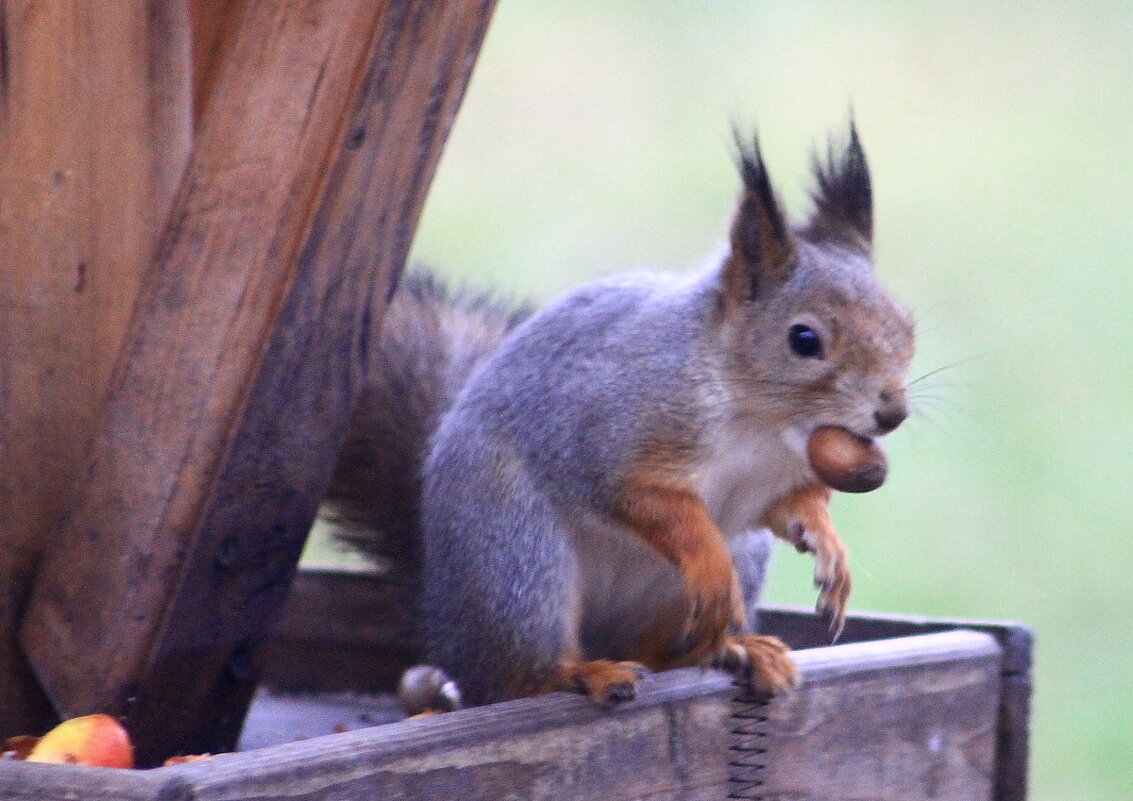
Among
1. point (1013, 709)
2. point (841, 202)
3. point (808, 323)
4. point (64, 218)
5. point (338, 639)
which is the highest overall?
point (841, 202)

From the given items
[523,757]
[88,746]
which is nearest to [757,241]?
[523,757]

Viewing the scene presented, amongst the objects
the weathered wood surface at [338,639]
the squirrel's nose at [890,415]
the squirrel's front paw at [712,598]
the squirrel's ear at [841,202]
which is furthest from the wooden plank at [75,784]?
the weathered wood surface at [338,639]

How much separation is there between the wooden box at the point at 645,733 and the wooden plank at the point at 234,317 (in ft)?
0.56

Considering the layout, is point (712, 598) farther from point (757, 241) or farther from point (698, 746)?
point (757, 241)

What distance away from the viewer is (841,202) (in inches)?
60.3

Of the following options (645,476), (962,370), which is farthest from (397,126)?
(962,370)

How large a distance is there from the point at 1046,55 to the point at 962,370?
948mm

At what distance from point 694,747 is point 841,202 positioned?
0.56m

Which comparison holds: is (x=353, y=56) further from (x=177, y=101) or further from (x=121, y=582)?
(x=121, y=582)

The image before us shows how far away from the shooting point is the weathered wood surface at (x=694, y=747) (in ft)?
3.39

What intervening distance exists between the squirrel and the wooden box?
1.9 inches

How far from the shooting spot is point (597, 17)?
401cm

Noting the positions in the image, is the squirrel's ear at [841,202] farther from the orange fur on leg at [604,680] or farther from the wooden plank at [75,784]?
the wooden plank at [75,784]

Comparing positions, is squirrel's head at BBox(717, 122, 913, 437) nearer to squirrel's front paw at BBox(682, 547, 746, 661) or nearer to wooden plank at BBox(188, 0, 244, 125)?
squirrel's front paw at BBox(682, 547, 746, 661)
